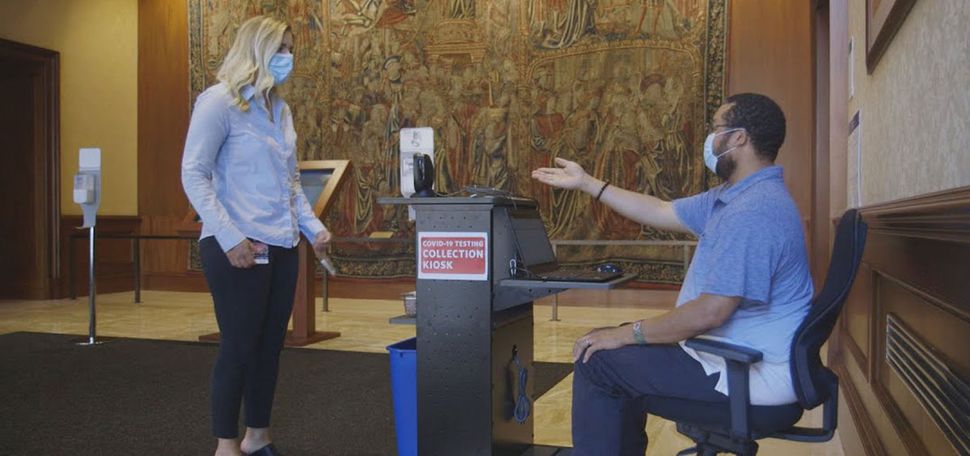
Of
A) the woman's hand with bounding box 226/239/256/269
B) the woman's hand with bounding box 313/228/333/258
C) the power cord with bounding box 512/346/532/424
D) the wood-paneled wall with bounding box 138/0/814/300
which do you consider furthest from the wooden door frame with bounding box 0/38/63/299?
the power cord with bounding box 512/346/532/424

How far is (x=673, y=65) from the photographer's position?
8.34m

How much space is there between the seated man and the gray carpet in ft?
4.81

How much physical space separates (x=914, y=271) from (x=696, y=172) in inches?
250

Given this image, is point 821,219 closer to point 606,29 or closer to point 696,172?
point 696,172

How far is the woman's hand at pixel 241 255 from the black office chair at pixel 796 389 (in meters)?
1.43

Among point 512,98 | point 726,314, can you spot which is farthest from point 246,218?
point 512,98

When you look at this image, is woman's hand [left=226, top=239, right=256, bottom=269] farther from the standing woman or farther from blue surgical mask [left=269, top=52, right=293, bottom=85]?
blue surgical mask [left=269, top=52, right=293, bottom=85]

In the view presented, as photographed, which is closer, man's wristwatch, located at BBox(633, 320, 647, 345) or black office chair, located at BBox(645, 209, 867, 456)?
black office chair, located at BBox(645, 209, 867, 456)

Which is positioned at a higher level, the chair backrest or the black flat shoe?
the chair backrest

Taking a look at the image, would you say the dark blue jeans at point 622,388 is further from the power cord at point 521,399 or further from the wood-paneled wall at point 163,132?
the wood-paneled wall at point 163,132

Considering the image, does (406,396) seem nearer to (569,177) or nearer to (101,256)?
(569,177)

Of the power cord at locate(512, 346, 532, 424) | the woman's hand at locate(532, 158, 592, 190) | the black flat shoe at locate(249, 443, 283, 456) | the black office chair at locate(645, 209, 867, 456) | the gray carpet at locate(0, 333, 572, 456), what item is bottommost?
the gray carpet at locate(0, 333, 572, 456)

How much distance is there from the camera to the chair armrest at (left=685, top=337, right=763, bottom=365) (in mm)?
1951

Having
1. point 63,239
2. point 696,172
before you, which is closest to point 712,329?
point 696,172
